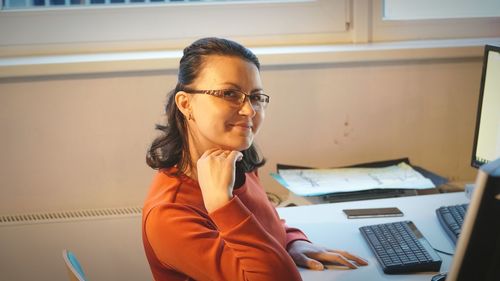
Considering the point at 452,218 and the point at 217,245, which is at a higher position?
the point at 217,245

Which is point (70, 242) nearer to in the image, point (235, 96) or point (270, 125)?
point (270, 125)

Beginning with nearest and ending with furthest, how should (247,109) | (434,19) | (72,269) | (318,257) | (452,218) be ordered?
(72,269) < (247,109) < (318,257) < (452,218) < (434,19)

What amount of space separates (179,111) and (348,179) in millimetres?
776

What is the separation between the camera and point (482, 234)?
89cm

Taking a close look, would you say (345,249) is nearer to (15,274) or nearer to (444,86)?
(444,86)

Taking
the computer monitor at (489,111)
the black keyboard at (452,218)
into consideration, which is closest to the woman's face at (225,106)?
the black keyboard at (452,218)

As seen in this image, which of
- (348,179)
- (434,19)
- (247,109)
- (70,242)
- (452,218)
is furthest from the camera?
(434,19)

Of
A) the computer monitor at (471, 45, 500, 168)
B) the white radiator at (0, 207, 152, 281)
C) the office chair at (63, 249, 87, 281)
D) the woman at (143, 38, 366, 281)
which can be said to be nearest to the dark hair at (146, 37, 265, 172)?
the woman at (143, 38, 366, 281)

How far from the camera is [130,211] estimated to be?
2.21 metres

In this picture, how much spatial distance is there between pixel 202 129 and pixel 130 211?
909 millimetres

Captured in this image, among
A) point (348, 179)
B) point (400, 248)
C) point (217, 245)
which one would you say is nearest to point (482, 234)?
point (217, 245)

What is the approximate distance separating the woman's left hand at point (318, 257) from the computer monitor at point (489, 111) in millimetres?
521

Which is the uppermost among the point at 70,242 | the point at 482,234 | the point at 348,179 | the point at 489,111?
the point at 482,234

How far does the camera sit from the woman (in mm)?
1281
